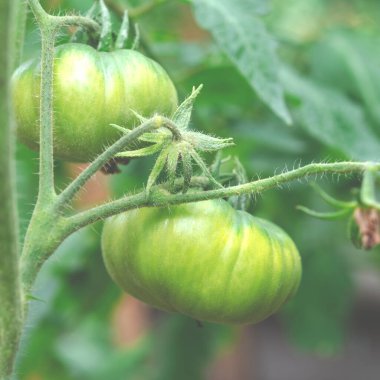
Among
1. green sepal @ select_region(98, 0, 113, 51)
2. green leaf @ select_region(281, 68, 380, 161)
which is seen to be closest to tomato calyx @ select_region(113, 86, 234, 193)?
green sepal @ select_region(98, 0, 113, 51)

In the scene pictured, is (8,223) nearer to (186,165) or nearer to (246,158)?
(186,165)

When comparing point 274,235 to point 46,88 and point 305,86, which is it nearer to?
point 46,88

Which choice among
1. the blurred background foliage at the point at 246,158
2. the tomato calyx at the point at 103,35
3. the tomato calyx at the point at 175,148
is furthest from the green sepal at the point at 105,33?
the blurred background foliage at the point at 246,158

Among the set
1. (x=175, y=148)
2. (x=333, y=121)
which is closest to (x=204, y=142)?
(x=175, y=148)

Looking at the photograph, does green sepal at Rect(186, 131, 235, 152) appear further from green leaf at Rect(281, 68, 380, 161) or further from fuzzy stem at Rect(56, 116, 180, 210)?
green leaf at Rect(281, 68, 380, 161)

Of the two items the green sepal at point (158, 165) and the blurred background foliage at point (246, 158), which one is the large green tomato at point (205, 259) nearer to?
the green sepal at point (158, 165)

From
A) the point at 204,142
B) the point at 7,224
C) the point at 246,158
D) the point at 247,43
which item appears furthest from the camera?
the point at 246,158
